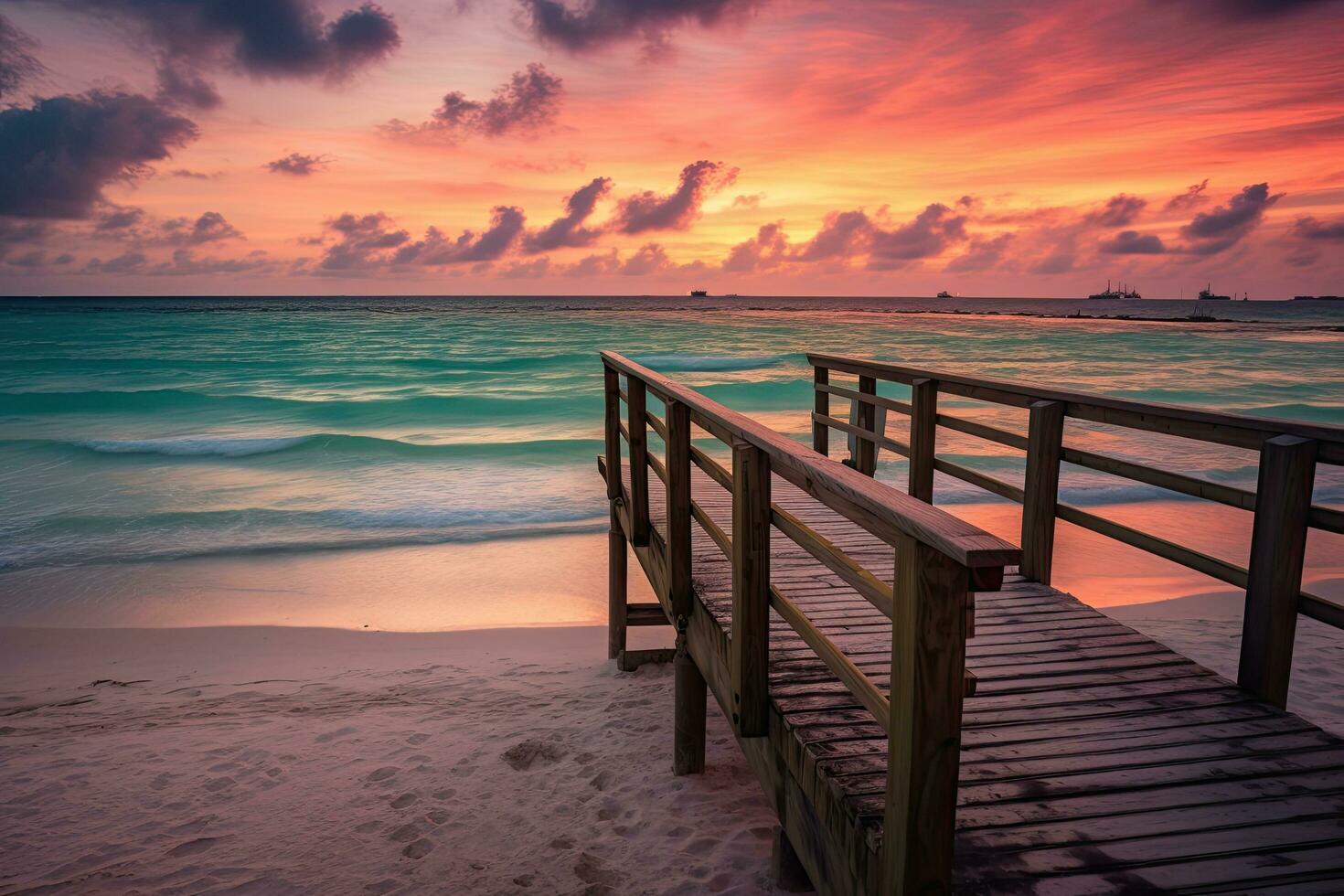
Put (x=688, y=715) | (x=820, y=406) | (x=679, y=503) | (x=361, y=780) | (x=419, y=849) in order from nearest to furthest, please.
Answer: (x=679, y=503), (x=419, y=849), (x=688, y=715), (x=361, y=780), (x=820, y=406)

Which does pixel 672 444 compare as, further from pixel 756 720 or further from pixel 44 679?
pixel 44 679

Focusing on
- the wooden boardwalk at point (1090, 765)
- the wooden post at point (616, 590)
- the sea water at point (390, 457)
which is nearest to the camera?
the wooden boardwalk at point (1090, 765)

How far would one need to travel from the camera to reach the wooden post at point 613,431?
6383 millimetres

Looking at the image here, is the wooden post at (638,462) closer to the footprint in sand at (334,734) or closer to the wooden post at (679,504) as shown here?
the wooden post at (679,504)

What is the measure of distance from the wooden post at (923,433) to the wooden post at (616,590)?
2385 millimetres

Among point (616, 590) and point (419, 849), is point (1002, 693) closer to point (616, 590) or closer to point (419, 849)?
point (419, 849)

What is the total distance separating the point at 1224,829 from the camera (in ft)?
7.32

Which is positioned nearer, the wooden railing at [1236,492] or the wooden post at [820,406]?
the wooden railing at [1236,492]

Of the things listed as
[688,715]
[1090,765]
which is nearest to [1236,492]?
[1090,765]

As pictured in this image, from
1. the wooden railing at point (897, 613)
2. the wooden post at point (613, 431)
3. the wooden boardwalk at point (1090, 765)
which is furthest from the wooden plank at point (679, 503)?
the wooden post at point (613, 431)

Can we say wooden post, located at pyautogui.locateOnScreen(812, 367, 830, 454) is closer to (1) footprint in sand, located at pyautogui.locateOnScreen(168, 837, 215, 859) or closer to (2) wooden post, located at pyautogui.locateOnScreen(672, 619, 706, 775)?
(2) wooden post, located at pyautogui.locateOnScreen(672, 619, 706, 775)

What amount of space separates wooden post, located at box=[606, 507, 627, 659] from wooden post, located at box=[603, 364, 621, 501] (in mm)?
48

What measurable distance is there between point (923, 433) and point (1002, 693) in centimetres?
258

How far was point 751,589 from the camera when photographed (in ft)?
8.82
